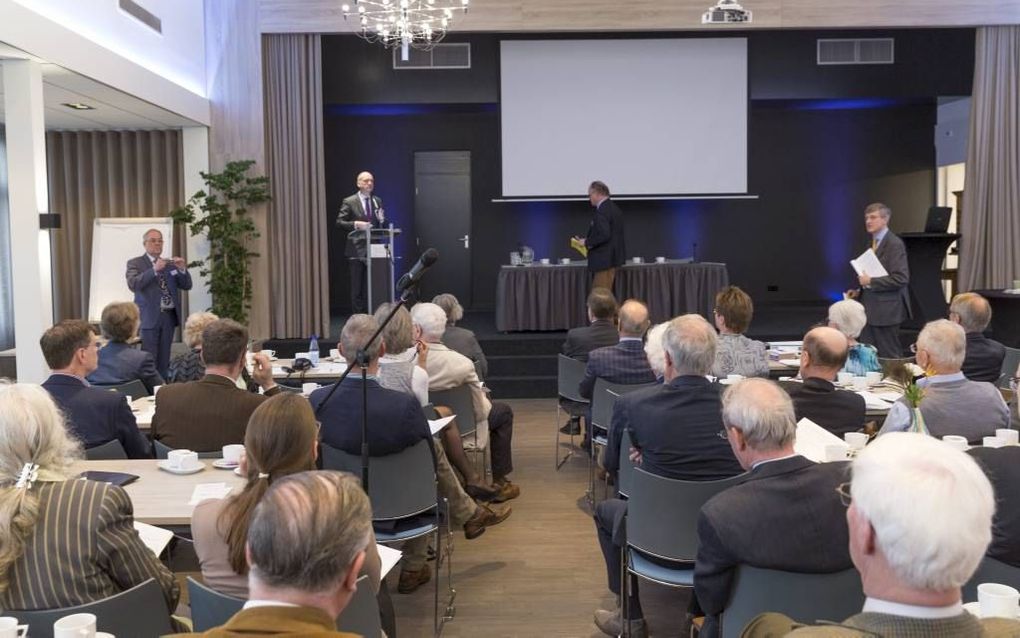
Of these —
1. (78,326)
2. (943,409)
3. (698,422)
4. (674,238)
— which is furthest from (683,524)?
(674,238)

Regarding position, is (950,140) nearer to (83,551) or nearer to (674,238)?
(674,238)

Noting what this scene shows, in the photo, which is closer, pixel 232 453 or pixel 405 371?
pixel 232 453

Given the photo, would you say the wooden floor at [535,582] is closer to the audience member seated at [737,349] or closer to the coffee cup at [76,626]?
the audience member seated at [737,349]

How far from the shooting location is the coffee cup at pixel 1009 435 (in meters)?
3.29

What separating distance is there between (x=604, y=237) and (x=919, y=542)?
8.04m

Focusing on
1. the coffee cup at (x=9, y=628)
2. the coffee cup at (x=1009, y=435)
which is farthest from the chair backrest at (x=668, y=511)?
the coffee cup at (x=9, y=628)

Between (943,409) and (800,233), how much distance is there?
9.61m

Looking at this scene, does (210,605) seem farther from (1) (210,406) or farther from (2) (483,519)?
(2) (483,519)

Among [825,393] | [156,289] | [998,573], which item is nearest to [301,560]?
[998,573]

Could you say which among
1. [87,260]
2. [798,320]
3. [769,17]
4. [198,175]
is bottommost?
[798,320]

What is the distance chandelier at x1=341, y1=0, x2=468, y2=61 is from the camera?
7.80 metres

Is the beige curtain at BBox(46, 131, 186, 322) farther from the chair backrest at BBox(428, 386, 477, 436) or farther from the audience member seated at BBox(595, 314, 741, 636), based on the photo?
the audience member seated at BBox(595, 314, 741, 636)

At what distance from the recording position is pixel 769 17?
10.0m

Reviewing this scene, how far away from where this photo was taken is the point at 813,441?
3422mm
